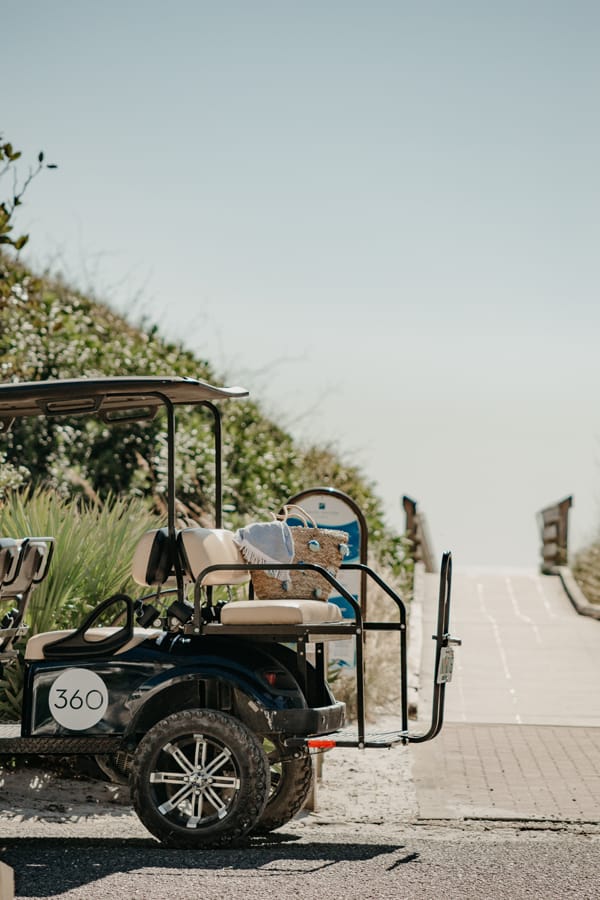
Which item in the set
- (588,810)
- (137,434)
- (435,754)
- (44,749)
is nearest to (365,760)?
(435,754)

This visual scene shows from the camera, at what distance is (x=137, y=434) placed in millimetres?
→ 15984

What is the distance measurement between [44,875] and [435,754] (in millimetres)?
4651

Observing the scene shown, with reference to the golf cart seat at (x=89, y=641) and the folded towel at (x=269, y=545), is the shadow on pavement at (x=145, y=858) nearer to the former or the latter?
the golf cart seat at (x=89, y=641)

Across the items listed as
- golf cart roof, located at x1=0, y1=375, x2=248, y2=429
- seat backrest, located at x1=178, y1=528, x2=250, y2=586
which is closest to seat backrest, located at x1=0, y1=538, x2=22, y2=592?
golf cart roof, located at x1=0, y1=375, x2=248, y2=429

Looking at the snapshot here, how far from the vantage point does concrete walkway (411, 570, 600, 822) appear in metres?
8.63

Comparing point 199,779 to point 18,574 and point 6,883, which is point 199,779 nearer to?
point 18,574

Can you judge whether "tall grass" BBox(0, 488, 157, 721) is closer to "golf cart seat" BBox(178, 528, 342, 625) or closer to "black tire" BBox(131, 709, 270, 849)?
"golf cart seat" BBox(178, 528, 342, 625)

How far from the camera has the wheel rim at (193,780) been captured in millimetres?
6746

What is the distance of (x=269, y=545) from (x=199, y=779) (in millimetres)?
1309

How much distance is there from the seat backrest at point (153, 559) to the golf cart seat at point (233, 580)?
0.09 m

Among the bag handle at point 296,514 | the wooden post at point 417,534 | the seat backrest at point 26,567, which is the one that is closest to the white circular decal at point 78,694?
the seat backrest at point 26,567

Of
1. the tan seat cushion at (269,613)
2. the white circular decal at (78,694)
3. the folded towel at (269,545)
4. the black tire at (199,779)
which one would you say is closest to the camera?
the black tire at (199,779)

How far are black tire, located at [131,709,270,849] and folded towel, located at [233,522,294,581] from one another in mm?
914

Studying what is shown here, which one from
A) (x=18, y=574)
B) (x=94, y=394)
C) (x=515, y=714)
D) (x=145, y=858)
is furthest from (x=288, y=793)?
(x=515, y=714)
